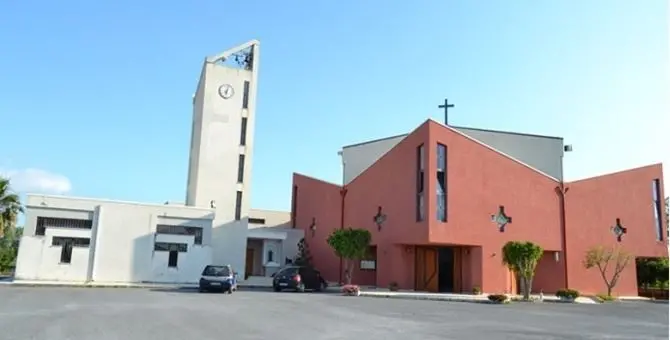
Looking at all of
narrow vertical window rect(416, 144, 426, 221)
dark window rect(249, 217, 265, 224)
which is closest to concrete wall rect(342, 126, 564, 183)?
narrow vertical window rect(416, 144, 426, 221)

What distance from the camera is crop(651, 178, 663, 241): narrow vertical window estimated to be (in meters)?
33.4

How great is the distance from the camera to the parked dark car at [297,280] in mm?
28922

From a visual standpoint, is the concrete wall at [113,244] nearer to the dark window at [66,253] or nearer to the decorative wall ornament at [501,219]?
the dark window at [66,253]

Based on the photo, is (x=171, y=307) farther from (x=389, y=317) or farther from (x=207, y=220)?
(x=207, y=220)

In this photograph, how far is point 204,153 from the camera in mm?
36625

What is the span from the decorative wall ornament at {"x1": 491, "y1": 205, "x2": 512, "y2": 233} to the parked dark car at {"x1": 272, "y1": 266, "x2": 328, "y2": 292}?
9775 mm

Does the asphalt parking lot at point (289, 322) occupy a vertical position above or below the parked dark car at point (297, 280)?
below

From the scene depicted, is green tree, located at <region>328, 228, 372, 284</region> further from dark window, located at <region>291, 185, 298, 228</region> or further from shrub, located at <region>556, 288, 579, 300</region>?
dark window, located at <region>291, 185, 298, 228</region>

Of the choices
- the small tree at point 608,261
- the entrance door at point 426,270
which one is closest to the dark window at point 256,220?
the entrance door at point 426,270

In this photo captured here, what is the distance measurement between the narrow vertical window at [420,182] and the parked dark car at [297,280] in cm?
636

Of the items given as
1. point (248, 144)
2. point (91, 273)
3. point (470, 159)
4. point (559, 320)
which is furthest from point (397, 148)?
point (91, 273)

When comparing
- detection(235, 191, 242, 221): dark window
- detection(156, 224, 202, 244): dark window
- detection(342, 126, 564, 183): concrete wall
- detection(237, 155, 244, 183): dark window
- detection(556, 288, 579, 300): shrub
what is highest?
detection(342, 126, 564, 183): concrete wall

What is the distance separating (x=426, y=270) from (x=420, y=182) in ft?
16.3

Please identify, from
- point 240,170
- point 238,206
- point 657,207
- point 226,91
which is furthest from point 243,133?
point 657,207
